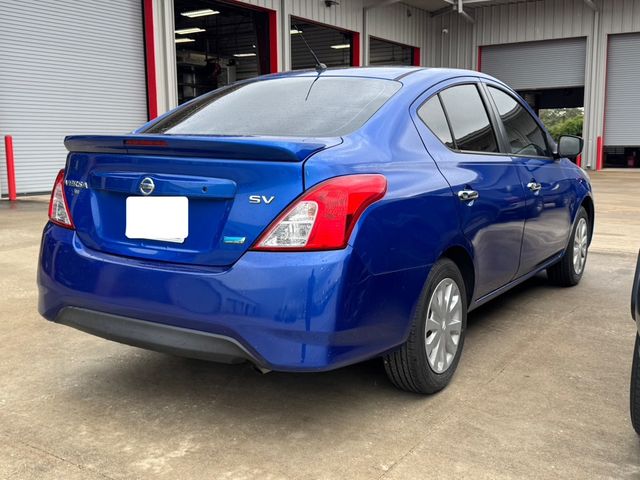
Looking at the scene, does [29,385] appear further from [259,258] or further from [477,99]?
[477,99]

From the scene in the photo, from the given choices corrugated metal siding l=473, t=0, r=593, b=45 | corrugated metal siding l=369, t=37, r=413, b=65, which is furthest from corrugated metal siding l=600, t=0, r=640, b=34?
corrugated metal siding l=369, t=37, r=413, b=65

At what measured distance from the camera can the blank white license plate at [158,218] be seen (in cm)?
233

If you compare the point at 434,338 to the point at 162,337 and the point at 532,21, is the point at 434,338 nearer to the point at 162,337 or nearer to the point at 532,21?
the point at 162,337

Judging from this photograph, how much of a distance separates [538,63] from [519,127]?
62.8ft

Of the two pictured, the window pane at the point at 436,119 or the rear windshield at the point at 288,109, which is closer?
the rear windshield at the point at 288,109

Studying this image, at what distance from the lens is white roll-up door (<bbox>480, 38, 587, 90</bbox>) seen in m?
20.9

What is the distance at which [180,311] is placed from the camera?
2.28 m

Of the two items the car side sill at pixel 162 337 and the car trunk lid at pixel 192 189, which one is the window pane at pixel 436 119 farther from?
the car side sill at pixel 162 337

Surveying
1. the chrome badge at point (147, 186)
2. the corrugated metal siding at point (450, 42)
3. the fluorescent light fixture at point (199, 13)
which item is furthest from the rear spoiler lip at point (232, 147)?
the corrugated metal siding at point (450, 42)

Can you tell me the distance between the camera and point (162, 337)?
7.68 feet

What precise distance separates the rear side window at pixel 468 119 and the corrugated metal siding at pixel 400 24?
17240 millimetres

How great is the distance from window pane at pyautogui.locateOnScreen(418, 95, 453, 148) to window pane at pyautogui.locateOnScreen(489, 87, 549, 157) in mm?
787

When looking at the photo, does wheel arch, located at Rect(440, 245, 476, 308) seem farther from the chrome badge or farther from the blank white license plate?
the chrome badge

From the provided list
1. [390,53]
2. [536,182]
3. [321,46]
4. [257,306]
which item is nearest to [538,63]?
[390,53]
